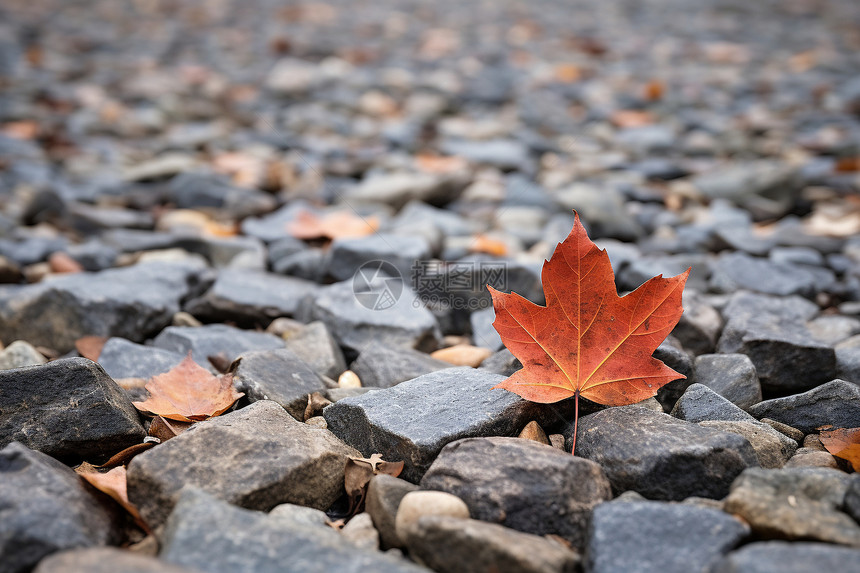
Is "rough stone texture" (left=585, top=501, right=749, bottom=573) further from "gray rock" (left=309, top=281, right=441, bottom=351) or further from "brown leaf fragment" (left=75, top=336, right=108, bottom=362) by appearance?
"brown leaf fragment" (left=75, top=336, right=108, bottom=362)

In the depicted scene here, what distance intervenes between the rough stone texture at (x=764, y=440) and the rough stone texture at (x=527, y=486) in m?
0.33

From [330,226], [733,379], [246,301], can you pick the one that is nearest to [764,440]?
[733,379]

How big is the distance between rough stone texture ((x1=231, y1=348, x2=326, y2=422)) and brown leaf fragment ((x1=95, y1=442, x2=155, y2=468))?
25 centimetres

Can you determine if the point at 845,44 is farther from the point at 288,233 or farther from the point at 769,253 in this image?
the point at 288,233

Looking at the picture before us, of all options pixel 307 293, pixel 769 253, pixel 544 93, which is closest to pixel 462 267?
pixel 307 293

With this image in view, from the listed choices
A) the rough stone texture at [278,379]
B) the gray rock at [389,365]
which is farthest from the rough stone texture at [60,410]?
the gray rock at [389,365]

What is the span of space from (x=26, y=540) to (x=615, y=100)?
4510 mm

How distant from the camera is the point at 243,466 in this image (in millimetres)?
1153

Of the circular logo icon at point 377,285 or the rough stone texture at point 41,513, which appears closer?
the rough stone texture at point 41,513

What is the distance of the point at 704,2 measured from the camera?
24.9 ft

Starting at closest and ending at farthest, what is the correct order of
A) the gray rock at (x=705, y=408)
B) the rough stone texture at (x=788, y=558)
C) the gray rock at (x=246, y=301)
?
the rough stone texture at (x=788, y=558), the gray rock at (x=705, y=408), the gray rock at (x=246, y=301)

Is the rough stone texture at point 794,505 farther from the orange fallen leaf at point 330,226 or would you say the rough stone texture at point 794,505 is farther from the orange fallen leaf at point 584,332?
the orange fallen leaf at point 330,226

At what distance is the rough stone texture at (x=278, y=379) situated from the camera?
1.46 metres

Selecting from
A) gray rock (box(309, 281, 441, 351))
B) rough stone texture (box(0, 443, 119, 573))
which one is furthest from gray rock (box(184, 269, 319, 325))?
rough stone texture (box(0, 443, 119, 573))
